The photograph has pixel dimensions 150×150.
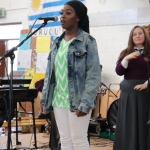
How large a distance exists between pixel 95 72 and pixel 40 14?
3.66 meters

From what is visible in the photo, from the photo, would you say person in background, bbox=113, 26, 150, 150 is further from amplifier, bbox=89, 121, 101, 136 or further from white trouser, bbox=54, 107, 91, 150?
amplifier, bbox=89, 121, 101, 136

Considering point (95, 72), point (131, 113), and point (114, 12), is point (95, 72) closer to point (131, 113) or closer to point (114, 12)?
point (131, 113)

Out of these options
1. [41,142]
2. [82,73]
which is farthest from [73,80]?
[41,142]

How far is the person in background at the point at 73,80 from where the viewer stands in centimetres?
177

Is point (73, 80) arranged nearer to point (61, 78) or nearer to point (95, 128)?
point (61, 78)

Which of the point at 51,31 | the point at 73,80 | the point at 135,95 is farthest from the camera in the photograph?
the point at 51,31

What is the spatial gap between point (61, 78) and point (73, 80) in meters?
0.09

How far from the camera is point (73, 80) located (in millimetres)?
1777

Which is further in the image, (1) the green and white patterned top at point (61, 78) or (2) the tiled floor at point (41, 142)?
(2) the tiled floor at point (41, 142)

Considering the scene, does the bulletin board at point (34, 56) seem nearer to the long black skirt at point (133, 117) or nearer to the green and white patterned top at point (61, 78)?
the long black skirt at point (133, 117)

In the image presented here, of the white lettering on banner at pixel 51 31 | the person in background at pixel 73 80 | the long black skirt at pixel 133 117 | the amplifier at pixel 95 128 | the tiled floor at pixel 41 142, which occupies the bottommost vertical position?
the tiled floor at pixel 41 142

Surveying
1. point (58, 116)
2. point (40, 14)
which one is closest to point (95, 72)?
point (58, 116)

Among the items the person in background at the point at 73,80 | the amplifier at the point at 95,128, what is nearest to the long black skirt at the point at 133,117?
the person in background at the point at 73,80

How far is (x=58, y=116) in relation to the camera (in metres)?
1.85
